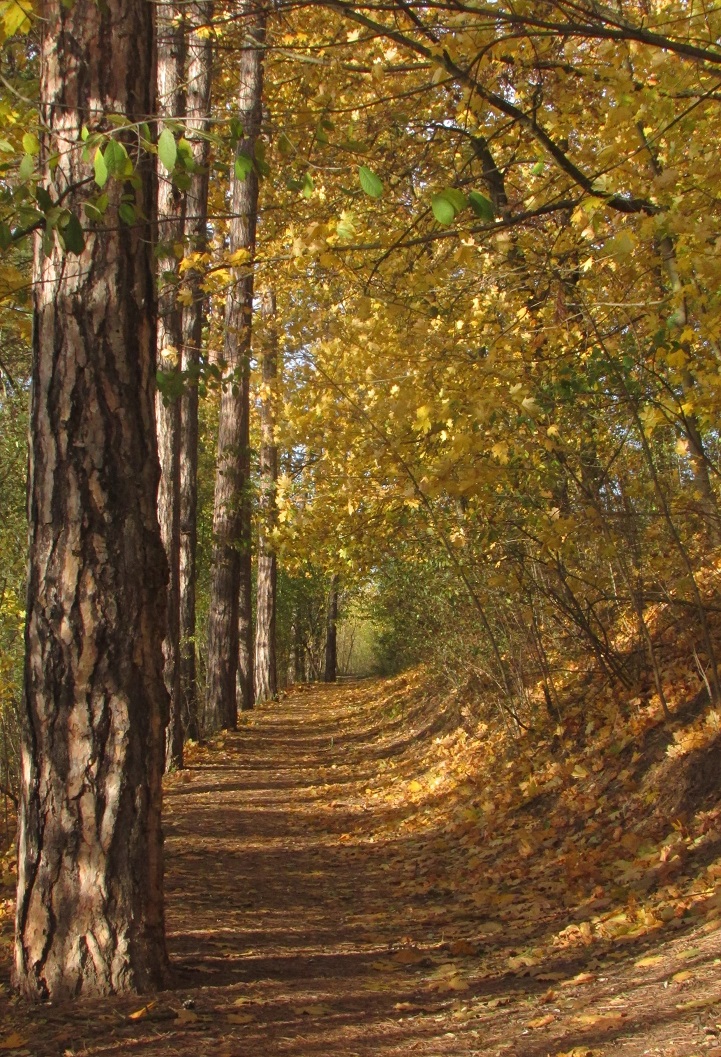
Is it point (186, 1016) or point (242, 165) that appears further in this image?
point (186, 1016)

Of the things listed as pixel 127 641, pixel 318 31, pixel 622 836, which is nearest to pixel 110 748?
pixel 127 641

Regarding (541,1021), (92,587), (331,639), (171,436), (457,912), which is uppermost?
(171,436)

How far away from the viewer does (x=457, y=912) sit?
565 centimetres

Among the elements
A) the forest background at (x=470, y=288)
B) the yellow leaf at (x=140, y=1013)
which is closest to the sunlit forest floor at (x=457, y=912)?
the yellow leaf at (x=140, y=1013)

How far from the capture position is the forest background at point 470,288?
443 centimetres

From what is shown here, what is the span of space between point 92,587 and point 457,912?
329 centimetres

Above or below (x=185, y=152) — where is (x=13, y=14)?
above

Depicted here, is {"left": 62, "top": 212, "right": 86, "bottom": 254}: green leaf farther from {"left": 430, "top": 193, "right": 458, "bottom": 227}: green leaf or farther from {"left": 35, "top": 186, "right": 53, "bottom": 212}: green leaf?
→ {"left": 430, "top": 193, "right": 458, "bottom": 227}: green leaf

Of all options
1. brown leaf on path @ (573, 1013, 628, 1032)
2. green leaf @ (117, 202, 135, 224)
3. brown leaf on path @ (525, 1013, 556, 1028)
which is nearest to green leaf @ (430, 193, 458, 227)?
green leaf @ (117, 202, 135, 224)

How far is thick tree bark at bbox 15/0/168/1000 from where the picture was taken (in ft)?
11.6

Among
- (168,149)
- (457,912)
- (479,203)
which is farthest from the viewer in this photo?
(457,912)

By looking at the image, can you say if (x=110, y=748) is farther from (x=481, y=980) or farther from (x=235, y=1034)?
(x=481, y=980)

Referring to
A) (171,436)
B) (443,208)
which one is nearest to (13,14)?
(443,208)

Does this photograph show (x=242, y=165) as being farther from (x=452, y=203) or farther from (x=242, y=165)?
(x=452, y=203)
